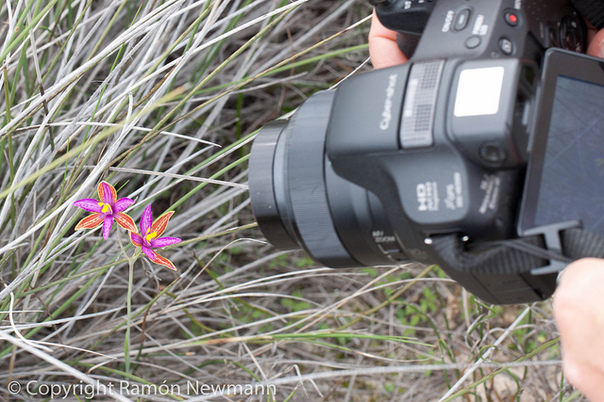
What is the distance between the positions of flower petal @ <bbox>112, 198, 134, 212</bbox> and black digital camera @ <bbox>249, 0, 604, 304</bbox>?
206mm

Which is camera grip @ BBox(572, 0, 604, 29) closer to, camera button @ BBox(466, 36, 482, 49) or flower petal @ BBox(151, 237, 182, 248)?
camera button @ BBox(466, 36, 482, 49)

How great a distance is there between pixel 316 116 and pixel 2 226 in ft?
1.89

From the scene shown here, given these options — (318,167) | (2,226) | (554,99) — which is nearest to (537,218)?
(554,99)

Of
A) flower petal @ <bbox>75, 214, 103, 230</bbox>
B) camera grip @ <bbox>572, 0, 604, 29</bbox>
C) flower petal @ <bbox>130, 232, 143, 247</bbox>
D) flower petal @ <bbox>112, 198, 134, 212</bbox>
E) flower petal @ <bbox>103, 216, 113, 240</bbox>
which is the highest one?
camera grip @ <bbox>572, 0, 604, 29</bbox>

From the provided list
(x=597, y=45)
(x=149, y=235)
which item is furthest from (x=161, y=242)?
(x=597, y=45)

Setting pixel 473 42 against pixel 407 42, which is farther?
pixel 407 42

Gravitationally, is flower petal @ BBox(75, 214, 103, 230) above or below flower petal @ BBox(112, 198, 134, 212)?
below

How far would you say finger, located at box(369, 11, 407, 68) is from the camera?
2.65 ft

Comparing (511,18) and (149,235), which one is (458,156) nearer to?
(511,18)

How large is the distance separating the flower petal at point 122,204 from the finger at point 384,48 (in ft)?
1.22

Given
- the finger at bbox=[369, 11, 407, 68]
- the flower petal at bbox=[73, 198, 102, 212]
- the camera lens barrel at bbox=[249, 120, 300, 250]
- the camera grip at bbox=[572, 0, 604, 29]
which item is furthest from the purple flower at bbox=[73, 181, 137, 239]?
the camera grip at bbox=[572, 0, 604, 29]

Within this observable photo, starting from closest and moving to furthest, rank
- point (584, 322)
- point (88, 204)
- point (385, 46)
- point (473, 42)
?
point (584, 322) < point (473, 42) < point (88, 204) < point (385, 46)

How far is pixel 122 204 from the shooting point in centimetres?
72

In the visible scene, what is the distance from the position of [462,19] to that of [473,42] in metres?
0.04
